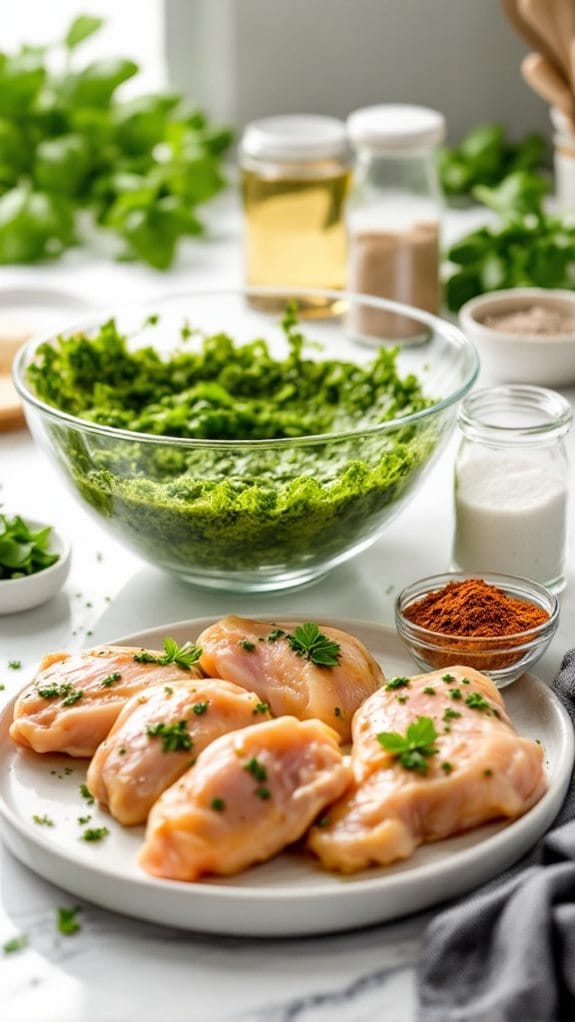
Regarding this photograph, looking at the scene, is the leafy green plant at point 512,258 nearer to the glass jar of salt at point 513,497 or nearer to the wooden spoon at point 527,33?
the wooden spoon at point 527,33

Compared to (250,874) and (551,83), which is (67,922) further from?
(551,83)

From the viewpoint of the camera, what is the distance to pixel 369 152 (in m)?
2.21

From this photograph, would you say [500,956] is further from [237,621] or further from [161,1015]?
[237,621]

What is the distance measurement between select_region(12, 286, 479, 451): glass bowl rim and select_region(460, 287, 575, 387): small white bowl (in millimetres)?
234

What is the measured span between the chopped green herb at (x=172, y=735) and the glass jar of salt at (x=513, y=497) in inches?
19.5

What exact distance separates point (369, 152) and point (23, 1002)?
1.55 m

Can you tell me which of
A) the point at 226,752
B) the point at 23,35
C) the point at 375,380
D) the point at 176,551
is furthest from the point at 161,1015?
the point at 23,35

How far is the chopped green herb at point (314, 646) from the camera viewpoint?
1267 mm

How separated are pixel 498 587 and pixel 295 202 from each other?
103 cm

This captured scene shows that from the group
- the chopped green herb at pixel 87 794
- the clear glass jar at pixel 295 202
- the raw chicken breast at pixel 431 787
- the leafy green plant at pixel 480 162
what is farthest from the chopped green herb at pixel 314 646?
Answer: the leafy green plant at pixel 480 162

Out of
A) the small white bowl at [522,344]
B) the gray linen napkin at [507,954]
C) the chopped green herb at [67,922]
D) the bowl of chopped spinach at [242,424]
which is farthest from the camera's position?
the small white bowl at [522,344]

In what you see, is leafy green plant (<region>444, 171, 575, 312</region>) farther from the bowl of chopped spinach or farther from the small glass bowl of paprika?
the small glass bowl of paprika

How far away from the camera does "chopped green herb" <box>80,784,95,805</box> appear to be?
3.82 feet

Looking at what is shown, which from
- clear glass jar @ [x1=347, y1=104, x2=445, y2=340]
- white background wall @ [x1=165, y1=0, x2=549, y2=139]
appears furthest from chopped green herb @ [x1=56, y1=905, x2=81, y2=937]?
white background wall @ [x1=165, y1=0, x2=549, y2=139]
